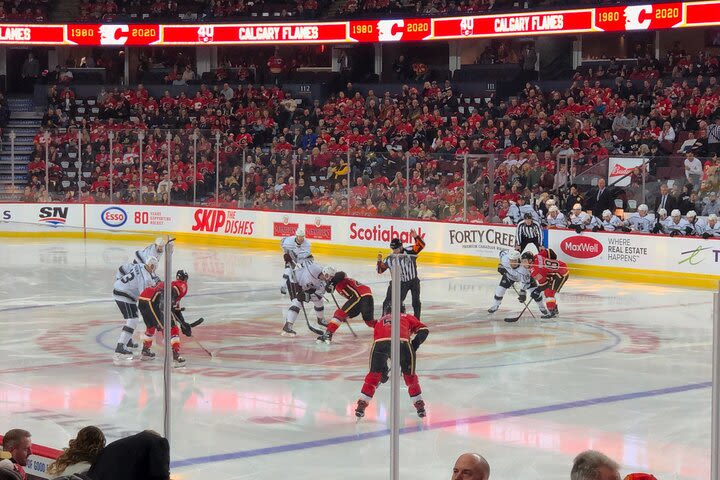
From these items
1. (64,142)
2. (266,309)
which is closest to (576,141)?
(64,142)

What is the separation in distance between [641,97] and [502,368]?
18.6 metres

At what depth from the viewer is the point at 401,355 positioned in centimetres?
634

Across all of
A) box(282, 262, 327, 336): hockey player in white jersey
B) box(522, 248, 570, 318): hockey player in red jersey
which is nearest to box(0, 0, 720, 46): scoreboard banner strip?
box(282, 262, 327, 336): hockey player in white jersey

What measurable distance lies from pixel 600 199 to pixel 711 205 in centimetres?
210

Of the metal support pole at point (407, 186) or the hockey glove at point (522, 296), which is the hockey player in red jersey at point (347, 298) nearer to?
the hockey glove at point (522, 296)

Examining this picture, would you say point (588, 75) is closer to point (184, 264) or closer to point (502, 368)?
point (184, 264)

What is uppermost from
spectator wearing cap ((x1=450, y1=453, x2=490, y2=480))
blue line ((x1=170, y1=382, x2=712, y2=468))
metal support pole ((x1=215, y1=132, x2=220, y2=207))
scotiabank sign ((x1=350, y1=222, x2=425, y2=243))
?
metal support pole ((x1=215, y1=132, x2=220, y2=207))

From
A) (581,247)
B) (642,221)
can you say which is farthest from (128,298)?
(581,247)

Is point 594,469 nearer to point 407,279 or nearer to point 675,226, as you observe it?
point 407,279

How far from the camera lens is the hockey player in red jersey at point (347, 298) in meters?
9.99

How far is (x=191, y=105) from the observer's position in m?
31.1

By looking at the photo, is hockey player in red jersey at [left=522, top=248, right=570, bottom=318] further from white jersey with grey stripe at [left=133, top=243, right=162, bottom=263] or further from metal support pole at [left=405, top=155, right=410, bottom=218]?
metal support pole at [left=405, top=155, right=410, bottom=218]

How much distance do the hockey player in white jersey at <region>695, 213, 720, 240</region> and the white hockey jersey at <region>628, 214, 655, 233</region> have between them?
81 cm

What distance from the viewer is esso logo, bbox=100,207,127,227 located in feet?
80.6
